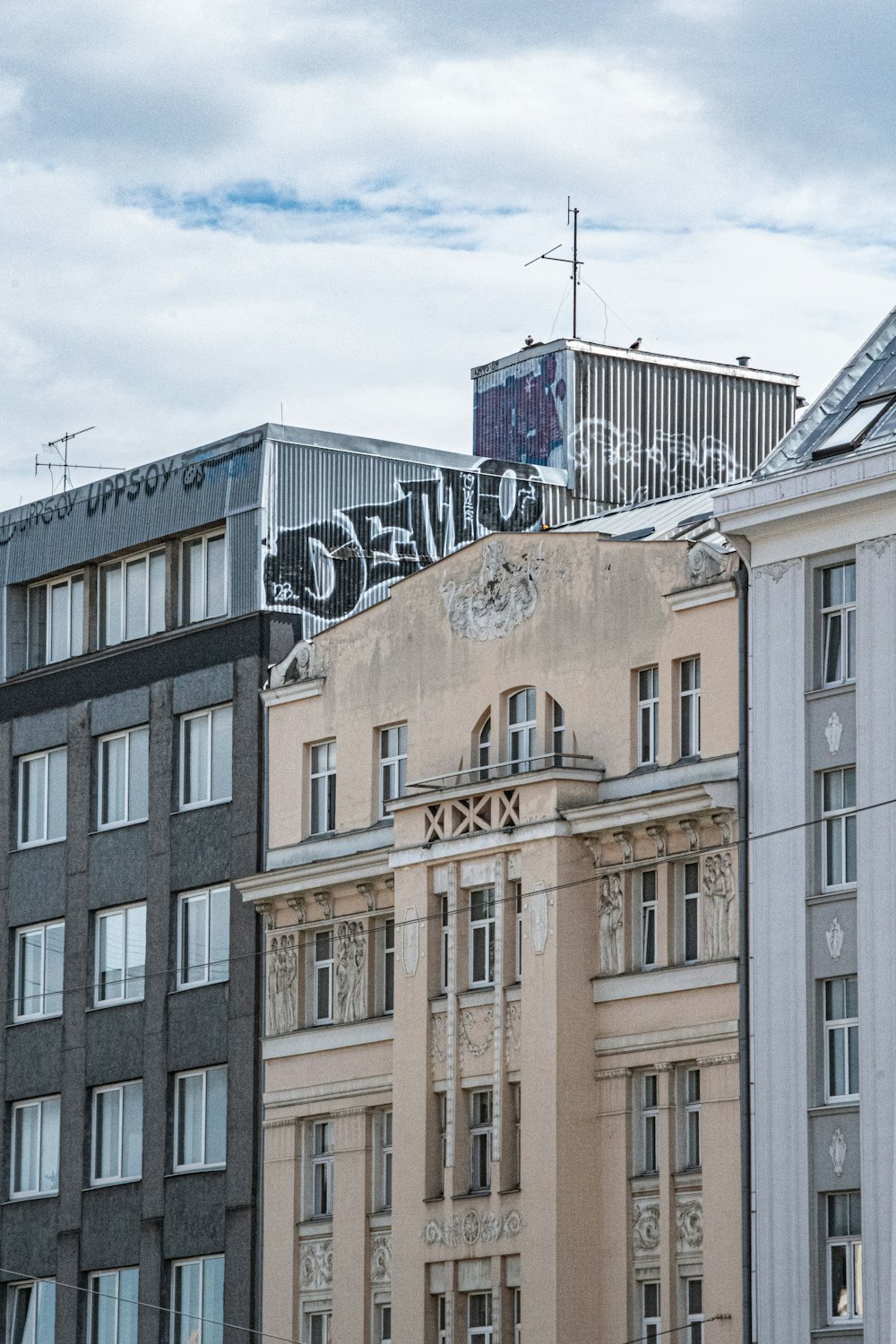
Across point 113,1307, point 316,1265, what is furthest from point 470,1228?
point 113,1307

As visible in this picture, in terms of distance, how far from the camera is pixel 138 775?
57969mm

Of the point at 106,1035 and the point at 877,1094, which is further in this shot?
the point at 106,1035

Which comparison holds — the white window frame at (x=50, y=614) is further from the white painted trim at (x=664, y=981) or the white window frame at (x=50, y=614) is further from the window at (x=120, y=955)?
the white painted trim at (x=664, y=981)

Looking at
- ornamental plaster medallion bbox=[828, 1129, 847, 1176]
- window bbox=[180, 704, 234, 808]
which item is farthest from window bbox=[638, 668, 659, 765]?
window bbox=[180, 704, 234, 808]

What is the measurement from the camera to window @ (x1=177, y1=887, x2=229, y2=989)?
55.3 meters

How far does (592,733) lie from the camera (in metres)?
48.7

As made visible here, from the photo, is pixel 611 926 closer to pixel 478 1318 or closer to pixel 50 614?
pixel 478 1318

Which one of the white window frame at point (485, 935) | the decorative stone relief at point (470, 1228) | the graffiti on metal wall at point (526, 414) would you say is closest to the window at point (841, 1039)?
the decorative stone relief at point (470, 1228)

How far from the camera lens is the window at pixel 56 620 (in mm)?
60625

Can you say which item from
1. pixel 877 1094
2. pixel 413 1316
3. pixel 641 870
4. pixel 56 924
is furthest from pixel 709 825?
pixel 56 924

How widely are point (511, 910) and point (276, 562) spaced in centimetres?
997

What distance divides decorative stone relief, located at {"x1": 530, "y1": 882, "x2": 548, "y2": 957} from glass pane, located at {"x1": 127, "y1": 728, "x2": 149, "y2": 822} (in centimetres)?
1148

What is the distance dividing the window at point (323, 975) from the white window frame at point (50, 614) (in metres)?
9.78

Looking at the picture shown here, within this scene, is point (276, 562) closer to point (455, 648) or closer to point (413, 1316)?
point (455, 648)
